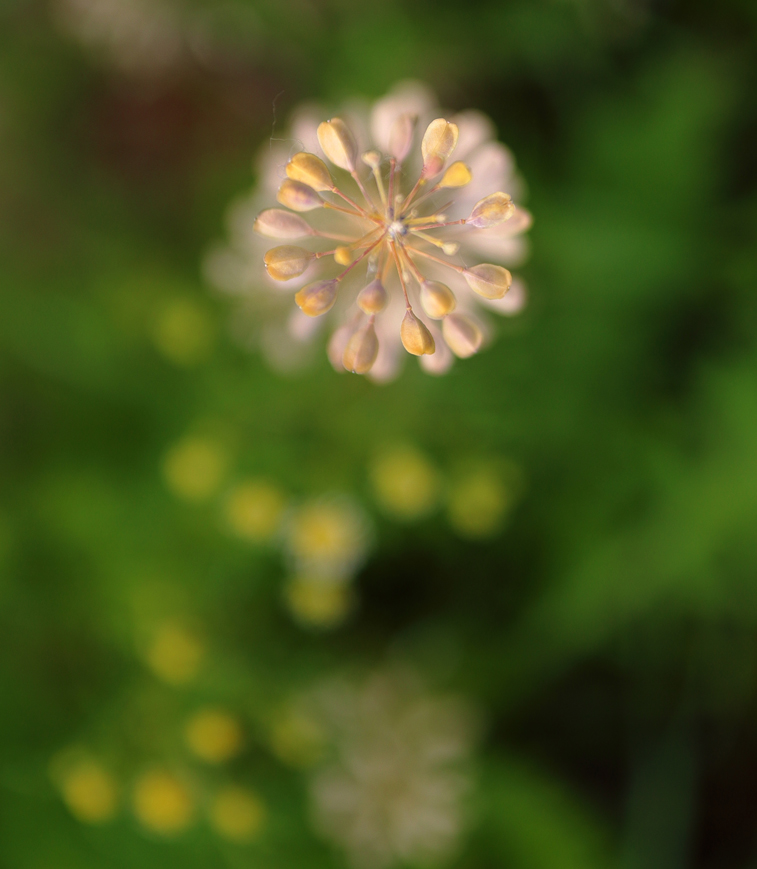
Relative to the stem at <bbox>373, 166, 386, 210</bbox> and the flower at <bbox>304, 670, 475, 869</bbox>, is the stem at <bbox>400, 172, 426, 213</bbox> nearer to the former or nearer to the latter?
the stem at <bbox>373, 166, 386, 210</bbox>

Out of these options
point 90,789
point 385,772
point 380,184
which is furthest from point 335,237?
point 385,772

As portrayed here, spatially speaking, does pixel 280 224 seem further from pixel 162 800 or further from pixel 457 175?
pixel 162 800

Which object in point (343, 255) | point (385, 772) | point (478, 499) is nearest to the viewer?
point (343, 255)

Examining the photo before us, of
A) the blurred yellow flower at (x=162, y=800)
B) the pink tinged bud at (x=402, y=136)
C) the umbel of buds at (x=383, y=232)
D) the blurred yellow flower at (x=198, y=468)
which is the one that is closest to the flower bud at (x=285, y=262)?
the umbel of buds at (x=383, y=232)

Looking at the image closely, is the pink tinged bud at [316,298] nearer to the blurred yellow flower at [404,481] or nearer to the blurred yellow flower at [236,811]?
the blurred yellow flower at [404,481]

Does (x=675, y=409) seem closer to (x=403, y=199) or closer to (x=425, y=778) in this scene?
(x=425, y=778)

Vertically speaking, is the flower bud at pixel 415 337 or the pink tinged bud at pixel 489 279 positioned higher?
the pink tinged bud at pixel 489 279

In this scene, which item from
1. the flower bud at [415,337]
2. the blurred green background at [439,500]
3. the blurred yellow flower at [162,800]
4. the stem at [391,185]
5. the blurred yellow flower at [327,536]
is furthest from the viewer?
the blurred green background at [439,500]
